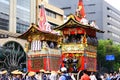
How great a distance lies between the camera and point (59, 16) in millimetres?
61250

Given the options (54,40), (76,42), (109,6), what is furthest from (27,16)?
(109,6)

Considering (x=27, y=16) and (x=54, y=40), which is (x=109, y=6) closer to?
(x=27, y=16)

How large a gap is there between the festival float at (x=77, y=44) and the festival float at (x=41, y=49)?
1702mm

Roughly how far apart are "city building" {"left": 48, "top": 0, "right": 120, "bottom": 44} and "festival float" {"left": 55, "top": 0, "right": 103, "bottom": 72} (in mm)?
48548

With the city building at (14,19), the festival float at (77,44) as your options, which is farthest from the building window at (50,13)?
the festival float at (77,44)

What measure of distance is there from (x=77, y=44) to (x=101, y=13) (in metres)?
50.7

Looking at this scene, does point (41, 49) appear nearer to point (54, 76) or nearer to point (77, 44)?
point (77, 44)

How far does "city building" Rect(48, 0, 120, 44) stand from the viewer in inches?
2889

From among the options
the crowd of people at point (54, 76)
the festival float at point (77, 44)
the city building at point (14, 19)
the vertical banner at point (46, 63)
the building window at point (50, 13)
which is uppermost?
the building window at point (50, 13)

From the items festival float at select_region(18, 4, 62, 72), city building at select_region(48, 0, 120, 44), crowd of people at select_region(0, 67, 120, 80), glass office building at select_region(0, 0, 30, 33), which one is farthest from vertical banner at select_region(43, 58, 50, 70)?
city building at select_region(48, 0, 120, 44)

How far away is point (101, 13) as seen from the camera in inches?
2891

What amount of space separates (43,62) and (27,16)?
24932mm

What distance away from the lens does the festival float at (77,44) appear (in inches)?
914

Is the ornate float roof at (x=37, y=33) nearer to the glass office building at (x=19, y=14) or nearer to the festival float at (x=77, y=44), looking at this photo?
the festival float at (x=77, y=44)
